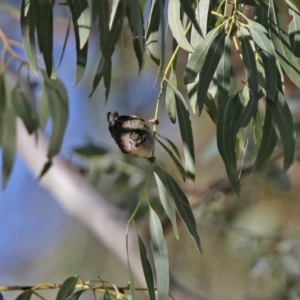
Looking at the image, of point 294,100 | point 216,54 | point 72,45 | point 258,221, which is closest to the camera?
point 216,54

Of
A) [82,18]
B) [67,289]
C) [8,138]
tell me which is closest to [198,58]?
[82,18]

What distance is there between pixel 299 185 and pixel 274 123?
1.86 m

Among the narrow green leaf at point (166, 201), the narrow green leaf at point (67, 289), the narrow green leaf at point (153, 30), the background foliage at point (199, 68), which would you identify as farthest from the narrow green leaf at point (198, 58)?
the narrow green leaf at point (67, 289)

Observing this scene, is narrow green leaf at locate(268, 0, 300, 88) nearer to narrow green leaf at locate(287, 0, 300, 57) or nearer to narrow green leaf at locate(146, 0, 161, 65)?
narrow green leaf at locate(287, 0, 300, 57)

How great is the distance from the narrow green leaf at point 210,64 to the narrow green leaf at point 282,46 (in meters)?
0.10

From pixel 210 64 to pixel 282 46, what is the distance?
5.7 inches

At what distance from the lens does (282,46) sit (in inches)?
43.9

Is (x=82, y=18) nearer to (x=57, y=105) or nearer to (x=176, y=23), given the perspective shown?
(x=176, y=23)

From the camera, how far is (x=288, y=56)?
111 centimetres

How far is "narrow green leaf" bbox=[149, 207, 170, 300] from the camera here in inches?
43.5

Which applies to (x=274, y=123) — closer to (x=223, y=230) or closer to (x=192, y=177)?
(x=192, y=177)

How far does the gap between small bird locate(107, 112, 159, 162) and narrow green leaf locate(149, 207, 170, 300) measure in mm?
107

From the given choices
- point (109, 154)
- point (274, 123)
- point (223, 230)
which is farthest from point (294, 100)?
point (274, 123)

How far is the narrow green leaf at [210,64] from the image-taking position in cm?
102
